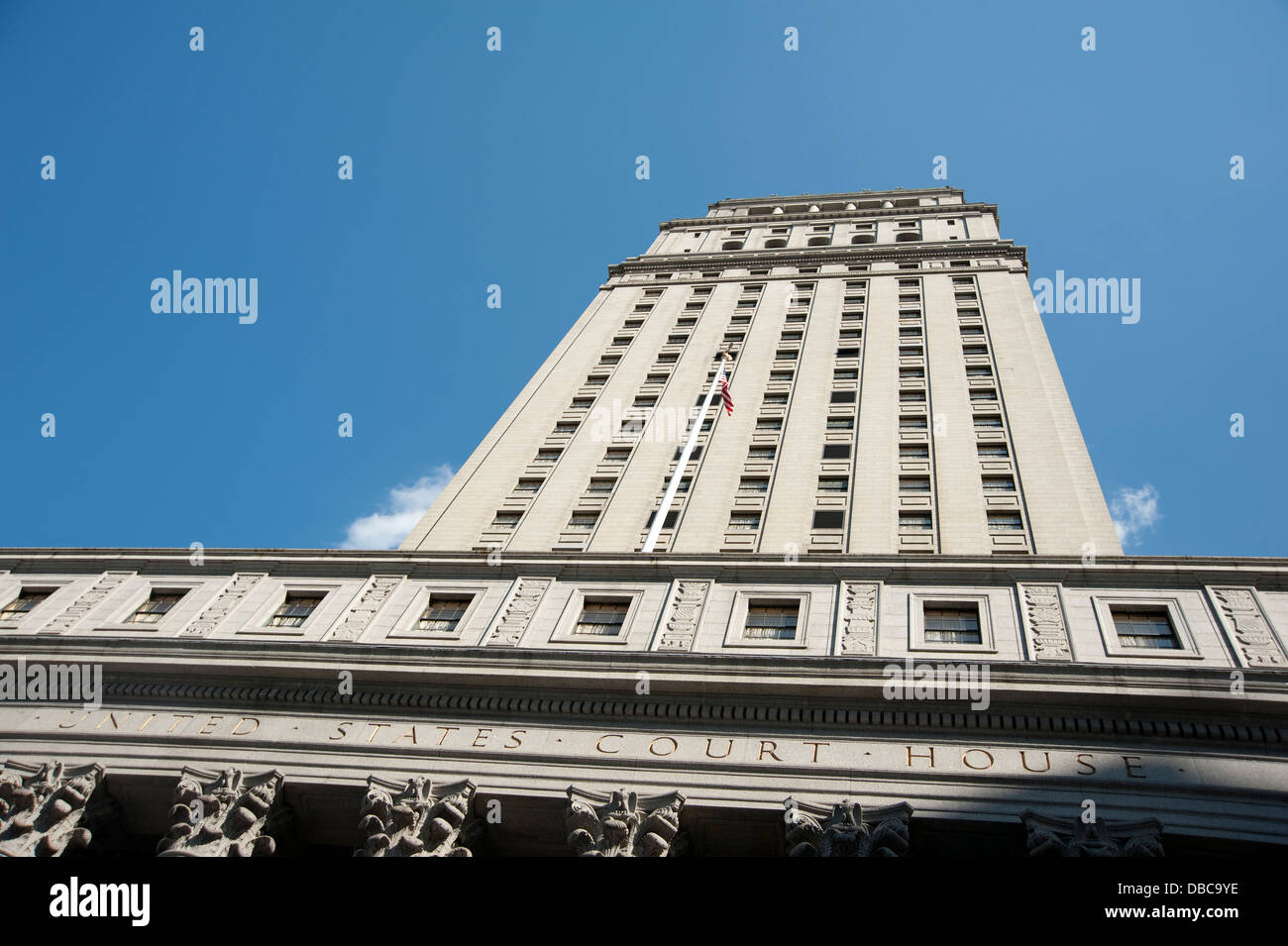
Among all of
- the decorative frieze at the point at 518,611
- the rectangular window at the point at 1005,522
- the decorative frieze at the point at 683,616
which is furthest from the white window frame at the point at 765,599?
the rectangular window at the point at 1005,522

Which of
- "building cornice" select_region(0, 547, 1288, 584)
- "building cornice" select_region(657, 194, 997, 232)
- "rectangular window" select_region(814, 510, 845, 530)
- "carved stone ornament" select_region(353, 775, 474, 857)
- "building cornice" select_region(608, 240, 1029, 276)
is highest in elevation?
"building cornice" select_region(657, 194, 997, 232)

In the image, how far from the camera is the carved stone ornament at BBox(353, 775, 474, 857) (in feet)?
61.0

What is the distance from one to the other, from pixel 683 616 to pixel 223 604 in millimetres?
11595

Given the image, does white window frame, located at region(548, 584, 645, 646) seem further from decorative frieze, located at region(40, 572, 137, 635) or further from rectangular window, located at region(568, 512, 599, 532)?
decorative frieze, located at region(40, 572, 137, 635)

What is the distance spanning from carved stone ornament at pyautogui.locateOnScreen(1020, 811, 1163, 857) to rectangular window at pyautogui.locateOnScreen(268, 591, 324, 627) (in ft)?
55.1

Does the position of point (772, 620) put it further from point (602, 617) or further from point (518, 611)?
point (518, 611)

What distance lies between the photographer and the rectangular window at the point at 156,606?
2619cm

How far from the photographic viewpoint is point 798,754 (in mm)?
19281

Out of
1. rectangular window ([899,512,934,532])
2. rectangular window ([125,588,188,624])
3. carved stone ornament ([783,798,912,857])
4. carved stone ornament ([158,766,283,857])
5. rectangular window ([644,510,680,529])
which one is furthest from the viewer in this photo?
rectangular window ([644,510,680,529])

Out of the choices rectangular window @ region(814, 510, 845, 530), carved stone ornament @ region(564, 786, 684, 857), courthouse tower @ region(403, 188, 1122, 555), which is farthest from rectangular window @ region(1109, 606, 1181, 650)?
rectangular window @ region(814, 510, 845, 530)
